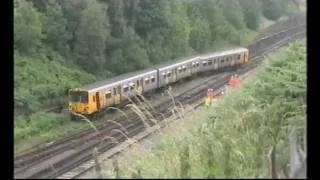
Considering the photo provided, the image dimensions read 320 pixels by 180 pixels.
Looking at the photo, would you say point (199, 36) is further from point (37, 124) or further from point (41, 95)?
point (37, 124)

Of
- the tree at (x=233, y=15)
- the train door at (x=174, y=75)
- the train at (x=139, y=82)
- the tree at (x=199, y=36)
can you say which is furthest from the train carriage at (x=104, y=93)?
the tree at (x=233, y=15)

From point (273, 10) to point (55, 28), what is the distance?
30666mm

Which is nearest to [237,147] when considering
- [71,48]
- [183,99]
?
[183,99]

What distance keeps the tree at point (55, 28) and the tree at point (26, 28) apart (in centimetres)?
148

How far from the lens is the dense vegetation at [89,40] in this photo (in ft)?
72.5

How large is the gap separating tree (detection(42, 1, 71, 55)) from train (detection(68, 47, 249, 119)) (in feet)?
10.8

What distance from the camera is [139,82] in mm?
23000

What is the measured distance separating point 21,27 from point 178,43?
13.2 metres

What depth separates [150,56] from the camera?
31000 mm

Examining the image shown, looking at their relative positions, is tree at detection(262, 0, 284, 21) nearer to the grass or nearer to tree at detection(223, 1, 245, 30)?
tree at detection(223, 1, 245, 30)

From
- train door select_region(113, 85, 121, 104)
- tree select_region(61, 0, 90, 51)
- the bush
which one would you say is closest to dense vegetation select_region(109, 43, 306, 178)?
the bush

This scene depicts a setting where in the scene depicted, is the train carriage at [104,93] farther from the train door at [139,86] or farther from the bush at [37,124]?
the bush at [37,124]

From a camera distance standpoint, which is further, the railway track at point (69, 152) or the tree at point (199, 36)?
the tree at point (199, 36)

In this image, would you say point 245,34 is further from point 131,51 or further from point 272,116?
point 272,116
